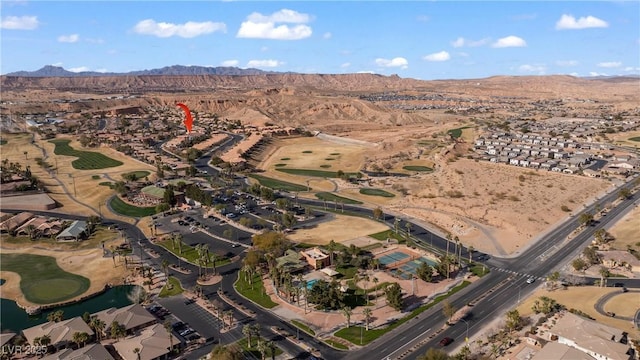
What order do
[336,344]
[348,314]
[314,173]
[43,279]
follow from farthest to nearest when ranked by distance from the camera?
1. [314,173]
2. [43,279]
3. [348,314]
4. [336,344]

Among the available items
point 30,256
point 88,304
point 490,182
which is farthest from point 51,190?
point 490,182

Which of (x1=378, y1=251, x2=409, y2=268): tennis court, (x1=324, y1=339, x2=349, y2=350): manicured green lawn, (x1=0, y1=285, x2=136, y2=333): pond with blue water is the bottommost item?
(x1=0, y1=285, x2=136, y2=333): pond with blue water

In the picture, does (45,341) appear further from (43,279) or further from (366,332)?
(366,332)

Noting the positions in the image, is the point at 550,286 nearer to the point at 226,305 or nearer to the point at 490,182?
the point at 226,305

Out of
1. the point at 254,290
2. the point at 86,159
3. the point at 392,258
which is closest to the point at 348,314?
the point at 254,290

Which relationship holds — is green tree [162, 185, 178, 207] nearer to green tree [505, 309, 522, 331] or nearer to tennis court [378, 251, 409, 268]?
tennis court [378, 251, 409, 268]

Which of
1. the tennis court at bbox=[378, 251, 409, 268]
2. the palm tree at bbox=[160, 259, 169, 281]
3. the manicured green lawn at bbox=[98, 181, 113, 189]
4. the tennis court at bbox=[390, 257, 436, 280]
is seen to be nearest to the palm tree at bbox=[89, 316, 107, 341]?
the palm tree at bbox=[160, 259, 169, 281]
